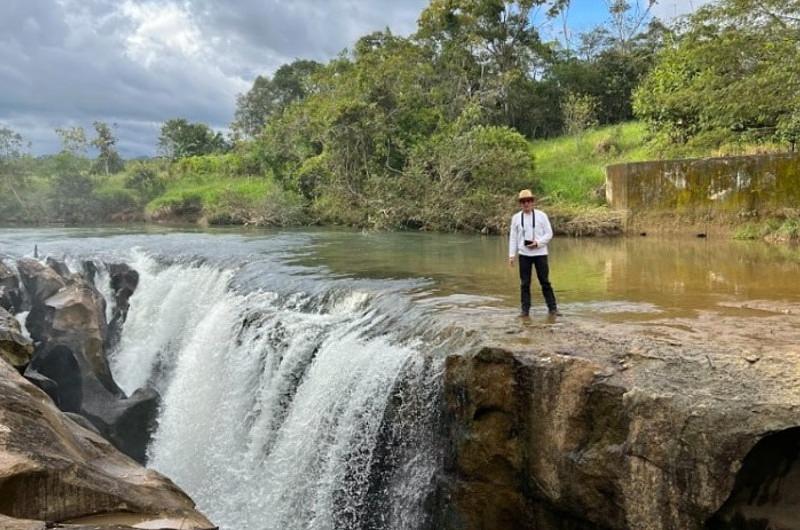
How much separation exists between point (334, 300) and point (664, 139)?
16299mm

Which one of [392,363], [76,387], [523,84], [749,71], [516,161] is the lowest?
[76,387]

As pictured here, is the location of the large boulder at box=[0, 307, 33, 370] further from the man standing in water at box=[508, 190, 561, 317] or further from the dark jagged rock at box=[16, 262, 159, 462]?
the man standing in water at box=[508, 190, 561, 317]

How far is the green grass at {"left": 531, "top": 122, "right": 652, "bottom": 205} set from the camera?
83.4ft

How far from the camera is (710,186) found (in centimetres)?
1938

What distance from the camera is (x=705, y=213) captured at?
19.7 m

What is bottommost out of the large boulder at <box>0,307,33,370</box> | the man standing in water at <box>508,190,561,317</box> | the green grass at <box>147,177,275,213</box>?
the large boulder at <box>0,307,33,370</box>

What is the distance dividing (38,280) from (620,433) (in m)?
12.1

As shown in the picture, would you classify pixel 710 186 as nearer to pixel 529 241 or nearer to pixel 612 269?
pixel 612 269

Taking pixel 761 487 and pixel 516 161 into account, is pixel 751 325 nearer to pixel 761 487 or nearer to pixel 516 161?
pixel 761 487

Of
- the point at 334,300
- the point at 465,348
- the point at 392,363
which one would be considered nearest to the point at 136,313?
the point at 334,300

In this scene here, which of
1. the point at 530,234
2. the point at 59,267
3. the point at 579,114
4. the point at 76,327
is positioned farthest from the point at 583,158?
the point at 76,327

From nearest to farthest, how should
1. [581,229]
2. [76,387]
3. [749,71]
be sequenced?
[76,387]
[749,71]
[581,229]

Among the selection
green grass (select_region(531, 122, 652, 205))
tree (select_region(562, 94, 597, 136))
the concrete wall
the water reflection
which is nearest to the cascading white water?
the water reflection

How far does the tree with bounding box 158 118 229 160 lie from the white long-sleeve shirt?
5088 cm
